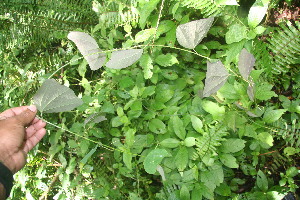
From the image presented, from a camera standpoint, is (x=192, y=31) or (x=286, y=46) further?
(x=286, y=46)

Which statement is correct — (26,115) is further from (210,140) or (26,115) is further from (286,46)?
(286,46)

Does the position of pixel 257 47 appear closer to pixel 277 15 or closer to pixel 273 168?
pixel 277 15

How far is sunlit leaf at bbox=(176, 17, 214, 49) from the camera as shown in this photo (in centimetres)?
101

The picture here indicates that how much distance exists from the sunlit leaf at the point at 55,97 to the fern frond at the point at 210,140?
628mm

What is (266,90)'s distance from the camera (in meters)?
1.21

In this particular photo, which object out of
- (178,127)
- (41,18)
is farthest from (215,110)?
(41,18)

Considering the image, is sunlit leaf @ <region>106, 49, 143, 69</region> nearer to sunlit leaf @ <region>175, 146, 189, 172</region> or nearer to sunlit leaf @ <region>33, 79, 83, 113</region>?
sunlit leaf @ <region>33, 79, 83, 113</region>

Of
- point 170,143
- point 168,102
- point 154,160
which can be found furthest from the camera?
point 168,102

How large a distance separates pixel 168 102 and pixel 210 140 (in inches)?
14.6

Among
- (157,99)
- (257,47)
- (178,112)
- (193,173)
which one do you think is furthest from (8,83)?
(257,47)

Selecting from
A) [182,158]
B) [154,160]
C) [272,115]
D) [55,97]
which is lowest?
[182,158]

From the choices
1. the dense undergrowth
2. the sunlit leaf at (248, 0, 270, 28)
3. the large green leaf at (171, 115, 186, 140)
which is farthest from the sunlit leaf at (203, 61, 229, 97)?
the large green leaf at (171, 115, 186, 140)

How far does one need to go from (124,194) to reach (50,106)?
0.87m

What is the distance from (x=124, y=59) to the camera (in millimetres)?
1038
